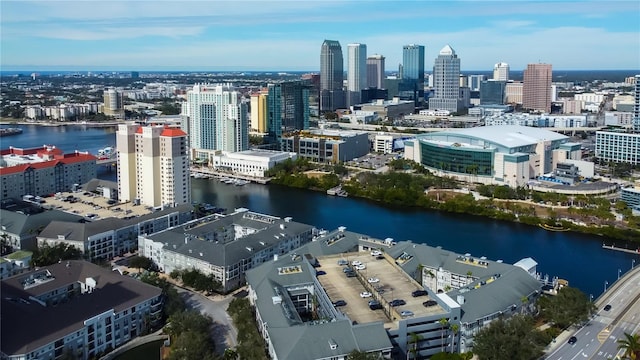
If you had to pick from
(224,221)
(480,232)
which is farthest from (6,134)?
(480,232)

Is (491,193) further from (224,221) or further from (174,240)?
(174,240)

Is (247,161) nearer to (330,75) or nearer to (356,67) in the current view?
(330,75)

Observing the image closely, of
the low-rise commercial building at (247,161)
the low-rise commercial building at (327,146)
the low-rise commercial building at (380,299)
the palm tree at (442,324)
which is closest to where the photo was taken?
the low-rise commercial building at (380,299)

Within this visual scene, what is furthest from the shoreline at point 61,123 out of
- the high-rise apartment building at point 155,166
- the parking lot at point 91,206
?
the high-rise apartment building at point 155,166

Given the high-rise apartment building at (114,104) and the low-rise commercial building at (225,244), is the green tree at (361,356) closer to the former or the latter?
the low-rise commercial building at (225,244)

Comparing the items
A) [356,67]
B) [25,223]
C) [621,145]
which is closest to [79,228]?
[25,223]

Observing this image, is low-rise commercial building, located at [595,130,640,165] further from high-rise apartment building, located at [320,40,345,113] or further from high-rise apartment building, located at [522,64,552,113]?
high-rise apartment building, located at [320,40,345,113]

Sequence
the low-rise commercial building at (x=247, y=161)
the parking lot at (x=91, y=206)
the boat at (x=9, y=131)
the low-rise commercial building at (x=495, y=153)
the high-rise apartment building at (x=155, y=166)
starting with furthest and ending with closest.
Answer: the boat at (x=9, y=131)
the low-rise commercial building at (x=247, y=161)
the low-rise commercial building at (x=495, y=153)
the high-rise apartment building at (x=155, y=166)
the parking lot at (x=91, y=206)
